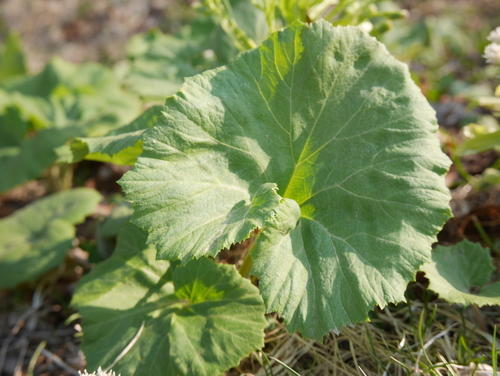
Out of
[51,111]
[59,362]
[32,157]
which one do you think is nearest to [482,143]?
[59,362]

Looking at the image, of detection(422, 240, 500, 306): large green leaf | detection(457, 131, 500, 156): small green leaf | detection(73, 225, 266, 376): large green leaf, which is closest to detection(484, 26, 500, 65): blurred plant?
detection(457, 131, 500, 156): small green leaf

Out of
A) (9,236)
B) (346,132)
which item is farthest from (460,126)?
(9,236)

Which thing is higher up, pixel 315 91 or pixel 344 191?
pixel 315 91

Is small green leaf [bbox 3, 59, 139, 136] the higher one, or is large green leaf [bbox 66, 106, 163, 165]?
large green leaf [bbox 66, 106, 163, 165]

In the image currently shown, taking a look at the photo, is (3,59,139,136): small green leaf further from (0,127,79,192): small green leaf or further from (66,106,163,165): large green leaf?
(66,106,163,165): large green leaf

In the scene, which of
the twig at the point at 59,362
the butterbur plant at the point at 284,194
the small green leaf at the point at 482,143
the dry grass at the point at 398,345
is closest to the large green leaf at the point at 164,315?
the butterbur plant at the point at 284,194

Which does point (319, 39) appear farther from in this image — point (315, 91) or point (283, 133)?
point (283, 133)
